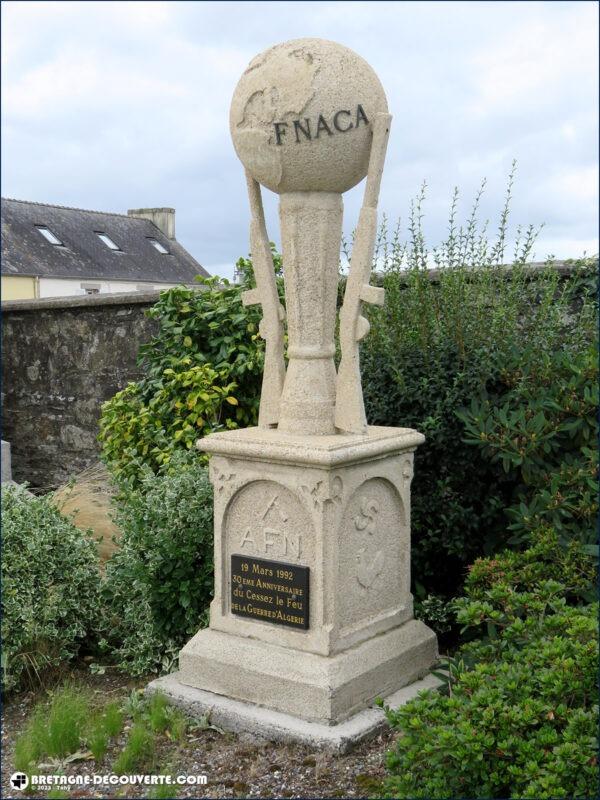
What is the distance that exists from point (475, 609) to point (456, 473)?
144 cm

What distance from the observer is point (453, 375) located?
4.81 meters

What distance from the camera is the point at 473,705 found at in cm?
296

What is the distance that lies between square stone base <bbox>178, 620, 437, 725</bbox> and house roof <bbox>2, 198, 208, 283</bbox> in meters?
19.3

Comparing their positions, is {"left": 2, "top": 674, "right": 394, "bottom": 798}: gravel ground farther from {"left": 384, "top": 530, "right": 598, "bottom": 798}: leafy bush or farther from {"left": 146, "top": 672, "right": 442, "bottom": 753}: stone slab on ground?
{"left": 384, "top": 530, "right": 598, "bottom": 798}: leafy bush

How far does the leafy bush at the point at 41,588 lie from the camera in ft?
14.8

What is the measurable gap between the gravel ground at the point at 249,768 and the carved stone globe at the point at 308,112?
2.47 meters

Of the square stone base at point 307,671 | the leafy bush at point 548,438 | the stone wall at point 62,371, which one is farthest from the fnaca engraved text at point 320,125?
the stone wall at point 62,371

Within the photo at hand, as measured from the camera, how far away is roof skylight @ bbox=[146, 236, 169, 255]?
27.9 metres

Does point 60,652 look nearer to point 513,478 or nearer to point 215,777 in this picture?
point 215,777

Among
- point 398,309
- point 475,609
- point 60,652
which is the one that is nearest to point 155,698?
point 60,652

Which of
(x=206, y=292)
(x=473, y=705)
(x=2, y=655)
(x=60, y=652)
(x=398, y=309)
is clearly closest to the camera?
(x=473, y=705)

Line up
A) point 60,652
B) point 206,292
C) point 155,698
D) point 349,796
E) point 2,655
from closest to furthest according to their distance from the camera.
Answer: point 349,796, point 155,698, point 2,655, point 60,652, point 206,292

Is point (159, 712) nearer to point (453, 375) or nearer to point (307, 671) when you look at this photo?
point (307, 671)

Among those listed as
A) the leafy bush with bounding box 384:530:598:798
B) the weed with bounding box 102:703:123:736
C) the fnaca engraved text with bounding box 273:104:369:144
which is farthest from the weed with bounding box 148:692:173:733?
the fnaca engraved text with bounding box 273:104:369:144
